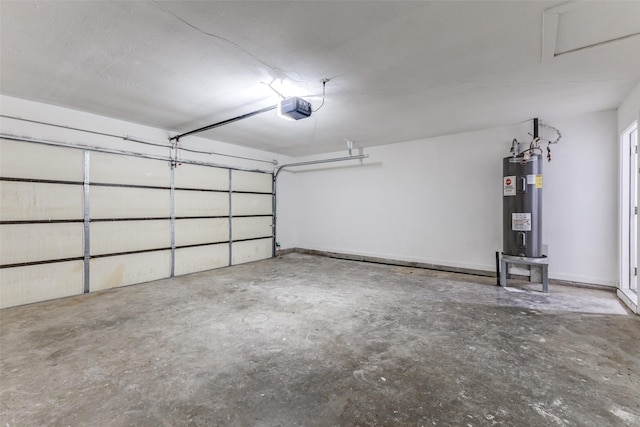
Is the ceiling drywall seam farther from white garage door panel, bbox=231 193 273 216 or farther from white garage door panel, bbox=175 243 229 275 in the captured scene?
white garage door panel, bbox=175 243 229 275

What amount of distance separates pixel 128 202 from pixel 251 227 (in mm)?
2539

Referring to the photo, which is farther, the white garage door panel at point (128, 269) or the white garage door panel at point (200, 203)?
the white garage door panel at point (200, 203)

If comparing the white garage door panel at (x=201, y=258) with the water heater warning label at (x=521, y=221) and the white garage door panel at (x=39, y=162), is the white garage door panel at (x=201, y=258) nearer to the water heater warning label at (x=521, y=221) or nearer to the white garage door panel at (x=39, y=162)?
the white garage door panel at (x=39, y=162)

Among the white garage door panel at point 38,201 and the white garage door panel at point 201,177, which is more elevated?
the white garage door panel at point 201,177

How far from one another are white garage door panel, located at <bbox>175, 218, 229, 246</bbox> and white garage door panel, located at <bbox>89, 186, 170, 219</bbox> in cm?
38

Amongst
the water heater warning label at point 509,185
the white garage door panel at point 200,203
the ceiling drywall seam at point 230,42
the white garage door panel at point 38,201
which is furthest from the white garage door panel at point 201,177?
the water heater warning label at point 509,185

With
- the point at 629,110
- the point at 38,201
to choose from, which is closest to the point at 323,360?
the point at 38,201

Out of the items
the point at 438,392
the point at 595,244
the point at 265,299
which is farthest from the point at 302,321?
the point at 595,244

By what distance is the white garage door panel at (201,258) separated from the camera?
204 inches

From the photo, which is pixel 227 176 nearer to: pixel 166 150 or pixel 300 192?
pixel 166 150

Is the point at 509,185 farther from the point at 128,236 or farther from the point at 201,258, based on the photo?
the point at 128,236

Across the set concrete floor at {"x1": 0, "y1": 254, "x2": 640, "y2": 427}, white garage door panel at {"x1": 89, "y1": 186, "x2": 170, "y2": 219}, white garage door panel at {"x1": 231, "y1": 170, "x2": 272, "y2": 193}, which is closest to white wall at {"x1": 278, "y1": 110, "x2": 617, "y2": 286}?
white garage door panel at {"x1": 231, "y1": 170, "x2": 272, "y2": 193}

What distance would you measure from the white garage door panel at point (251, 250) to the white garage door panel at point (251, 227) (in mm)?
157

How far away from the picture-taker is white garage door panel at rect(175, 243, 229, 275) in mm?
5172
